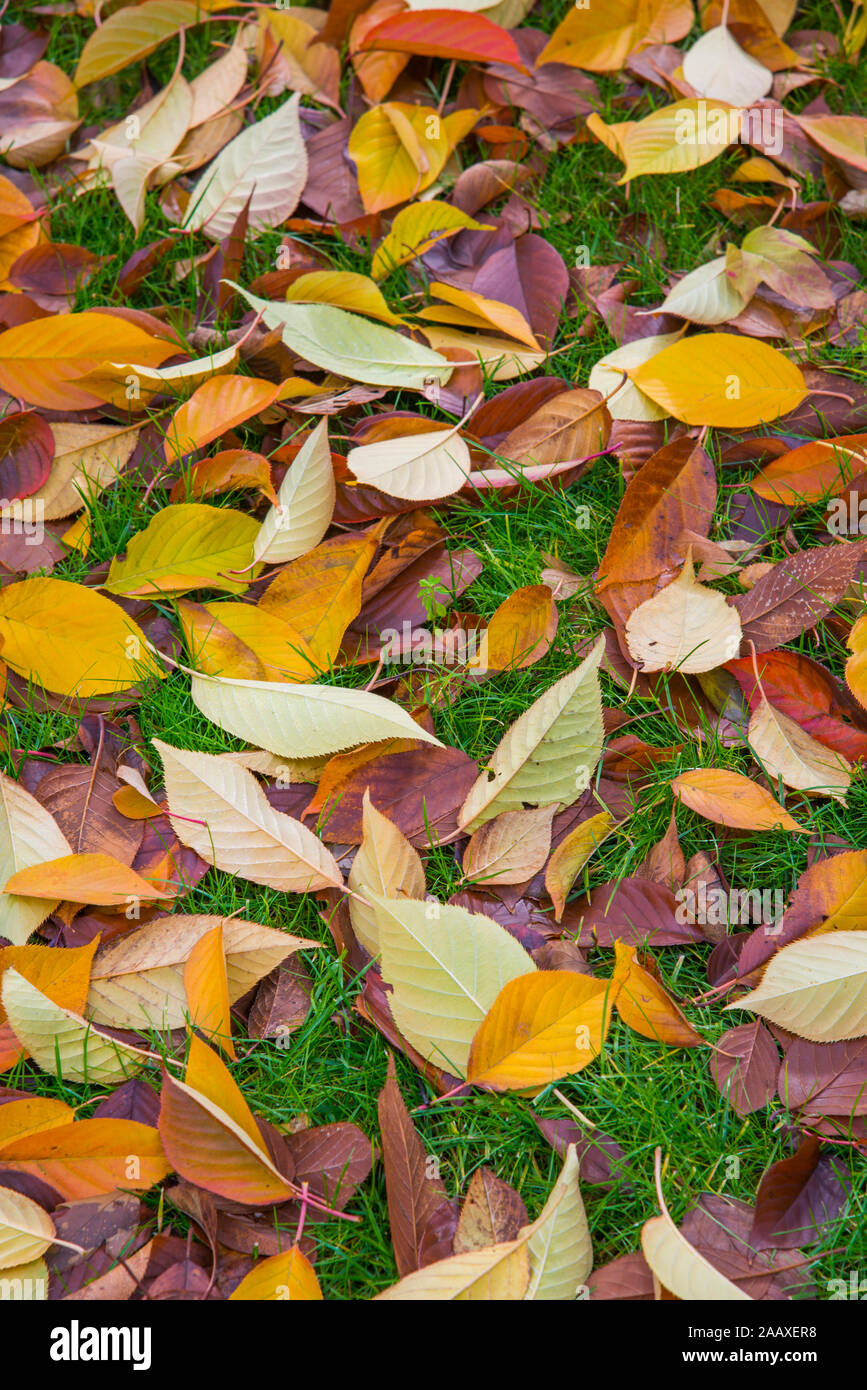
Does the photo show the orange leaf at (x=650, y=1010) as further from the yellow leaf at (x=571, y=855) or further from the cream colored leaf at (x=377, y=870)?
the cream colored leaf at (x=377, y=870)

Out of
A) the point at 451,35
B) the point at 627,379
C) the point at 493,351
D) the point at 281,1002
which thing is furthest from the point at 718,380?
the point at 281,1002

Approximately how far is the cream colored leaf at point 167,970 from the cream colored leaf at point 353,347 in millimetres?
980

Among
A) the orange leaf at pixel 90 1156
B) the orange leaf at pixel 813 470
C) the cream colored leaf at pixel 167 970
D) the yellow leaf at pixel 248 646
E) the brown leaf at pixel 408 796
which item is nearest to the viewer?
the orange leaf at pixel 90 1156

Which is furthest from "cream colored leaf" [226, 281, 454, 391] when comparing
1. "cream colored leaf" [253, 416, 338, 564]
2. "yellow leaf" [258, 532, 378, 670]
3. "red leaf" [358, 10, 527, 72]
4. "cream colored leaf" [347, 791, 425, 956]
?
"cream colored leaf" [347, 791, 425, 956]

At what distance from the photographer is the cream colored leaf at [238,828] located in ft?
5.07

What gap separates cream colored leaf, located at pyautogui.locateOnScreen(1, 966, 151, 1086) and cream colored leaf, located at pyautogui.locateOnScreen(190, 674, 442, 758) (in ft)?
1.51

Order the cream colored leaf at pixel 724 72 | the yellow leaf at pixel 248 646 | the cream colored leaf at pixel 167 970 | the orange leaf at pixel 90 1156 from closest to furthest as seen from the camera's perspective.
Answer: the orange leaf at pixel 90 1156, the cream colored leaf at pixel 167 970, the yellow leaf at pixel 248 646, the cream colored leaf at pixel 724 72

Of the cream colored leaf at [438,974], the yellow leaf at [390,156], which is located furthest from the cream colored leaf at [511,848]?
the yellow leaf at [390,156]

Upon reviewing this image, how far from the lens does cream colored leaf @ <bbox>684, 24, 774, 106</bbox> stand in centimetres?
223

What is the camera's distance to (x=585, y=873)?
1.57 m

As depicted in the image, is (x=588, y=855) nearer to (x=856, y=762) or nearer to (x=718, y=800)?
(x=718, y=800)

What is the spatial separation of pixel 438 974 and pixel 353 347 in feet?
3.68

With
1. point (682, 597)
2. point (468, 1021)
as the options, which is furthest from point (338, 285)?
point (468, 1021)

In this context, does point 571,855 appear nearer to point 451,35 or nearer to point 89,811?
point 89,811
